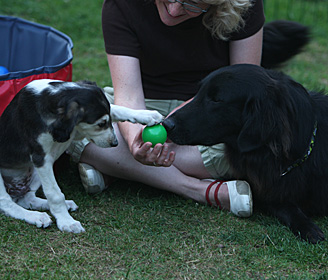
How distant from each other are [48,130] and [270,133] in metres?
1.25

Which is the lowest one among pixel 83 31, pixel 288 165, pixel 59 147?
pixel 83 31

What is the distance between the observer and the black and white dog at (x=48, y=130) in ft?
8.56

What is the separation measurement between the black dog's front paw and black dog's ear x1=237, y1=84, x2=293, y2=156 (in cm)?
49

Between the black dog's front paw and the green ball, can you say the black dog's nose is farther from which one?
the black dog's front paw

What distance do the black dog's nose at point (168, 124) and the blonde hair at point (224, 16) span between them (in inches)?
30.5

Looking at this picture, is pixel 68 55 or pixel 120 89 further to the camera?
pixel 68 55

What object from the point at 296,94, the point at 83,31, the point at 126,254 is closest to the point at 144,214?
the point at 126,254

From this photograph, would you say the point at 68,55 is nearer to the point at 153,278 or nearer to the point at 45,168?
the point at 45,168

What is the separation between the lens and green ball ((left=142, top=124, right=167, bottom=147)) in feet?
9.30

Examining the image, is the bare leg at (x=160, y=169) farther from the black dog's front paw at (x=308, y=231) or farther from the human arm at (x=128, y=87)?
the black dog's front paw at (x=308, y=231)

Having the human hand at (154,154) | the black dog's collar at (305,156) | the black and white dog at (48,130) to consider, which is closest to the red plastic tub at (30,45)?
the black and white dog at (48,130)

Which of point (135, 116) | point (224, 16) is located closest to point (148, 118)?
point (135, 116)

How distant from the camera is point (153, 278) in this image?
2369 mm

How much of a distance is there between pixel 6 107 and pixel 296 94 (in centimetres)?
180
